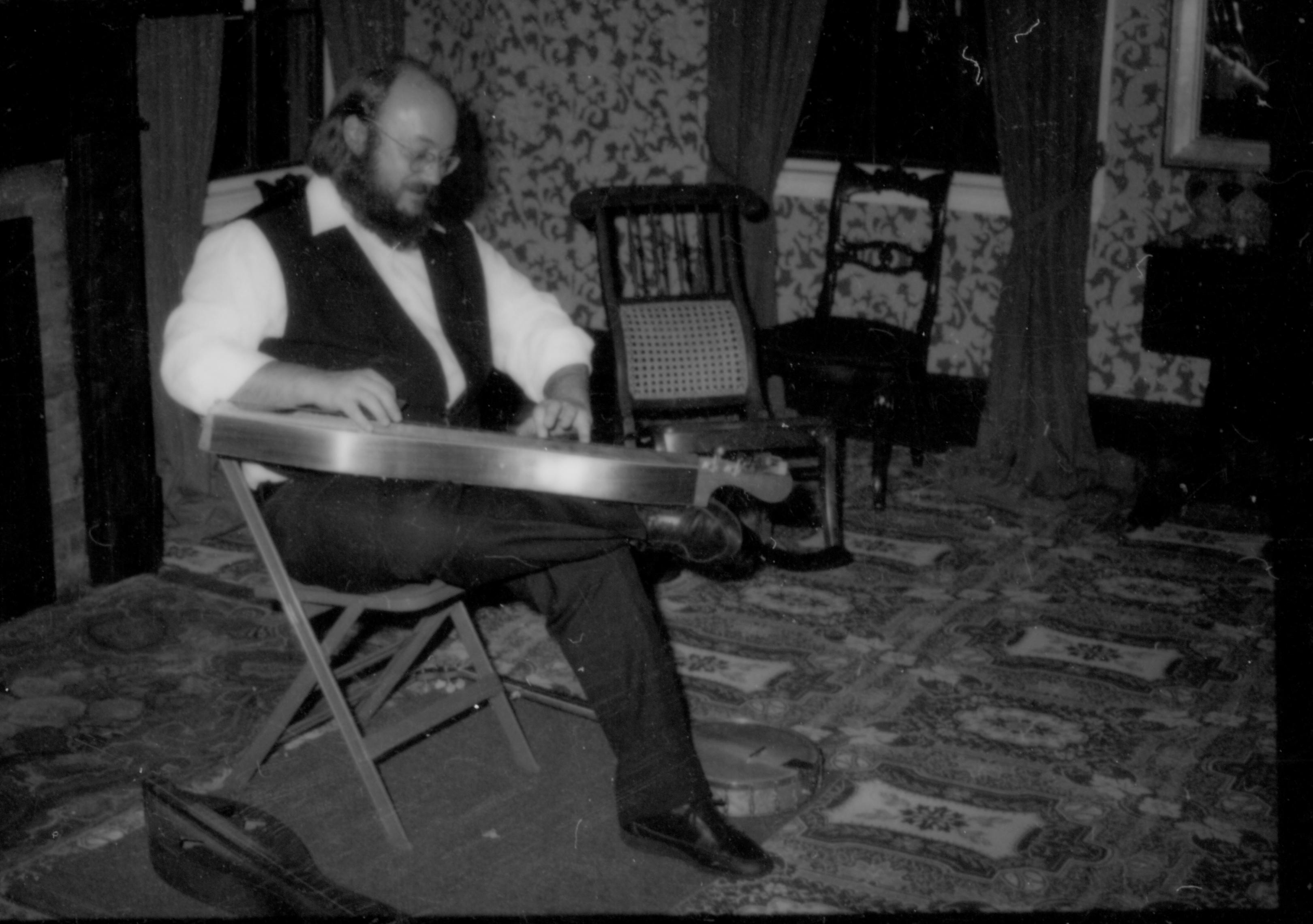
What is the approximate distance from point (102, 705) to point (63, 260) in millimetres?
1275

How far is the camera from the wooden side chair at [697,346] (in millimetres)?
3965

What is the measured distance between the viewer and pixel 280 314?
2641 millimetres

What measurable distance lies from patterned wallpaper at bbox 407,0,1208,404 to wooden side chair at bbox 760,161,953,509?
0.43 feet

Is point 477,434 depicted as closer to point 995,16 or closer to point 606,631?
point 606,631

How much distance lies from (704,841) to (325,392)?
3.27 feet

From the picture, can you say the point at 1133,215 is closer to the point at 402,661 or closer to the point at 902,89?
the point at 902,89

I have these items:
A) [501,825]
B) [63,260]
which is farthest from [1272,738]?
[63,260]

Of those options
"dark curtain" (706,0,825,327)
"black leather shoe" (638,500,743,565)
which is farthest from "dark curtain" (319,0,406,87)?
"black leather shoe" (638,500,743,565)

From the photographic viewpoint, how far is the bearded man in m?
2.35

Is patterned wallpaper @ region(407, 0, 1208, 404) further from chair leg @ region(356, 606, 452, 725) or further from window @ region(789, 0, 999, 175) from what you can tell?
chair leg @ region(356, 606, 452, 725)

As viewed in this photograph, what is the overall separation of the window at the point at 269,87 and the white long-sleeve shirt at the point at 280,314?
2.32 metres

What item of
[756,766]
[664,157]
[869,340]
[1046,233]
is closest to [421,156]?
[756,766]

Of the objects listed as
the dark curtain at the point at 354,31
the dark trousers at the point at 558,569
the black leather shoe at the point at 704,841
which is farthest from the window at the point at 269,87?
the black leather shoe at the point at 704,841

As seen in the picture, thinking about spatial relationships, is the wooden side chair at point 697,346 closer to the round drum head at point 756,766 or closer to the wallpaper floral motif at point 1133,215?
the round drum head at point 756,766
